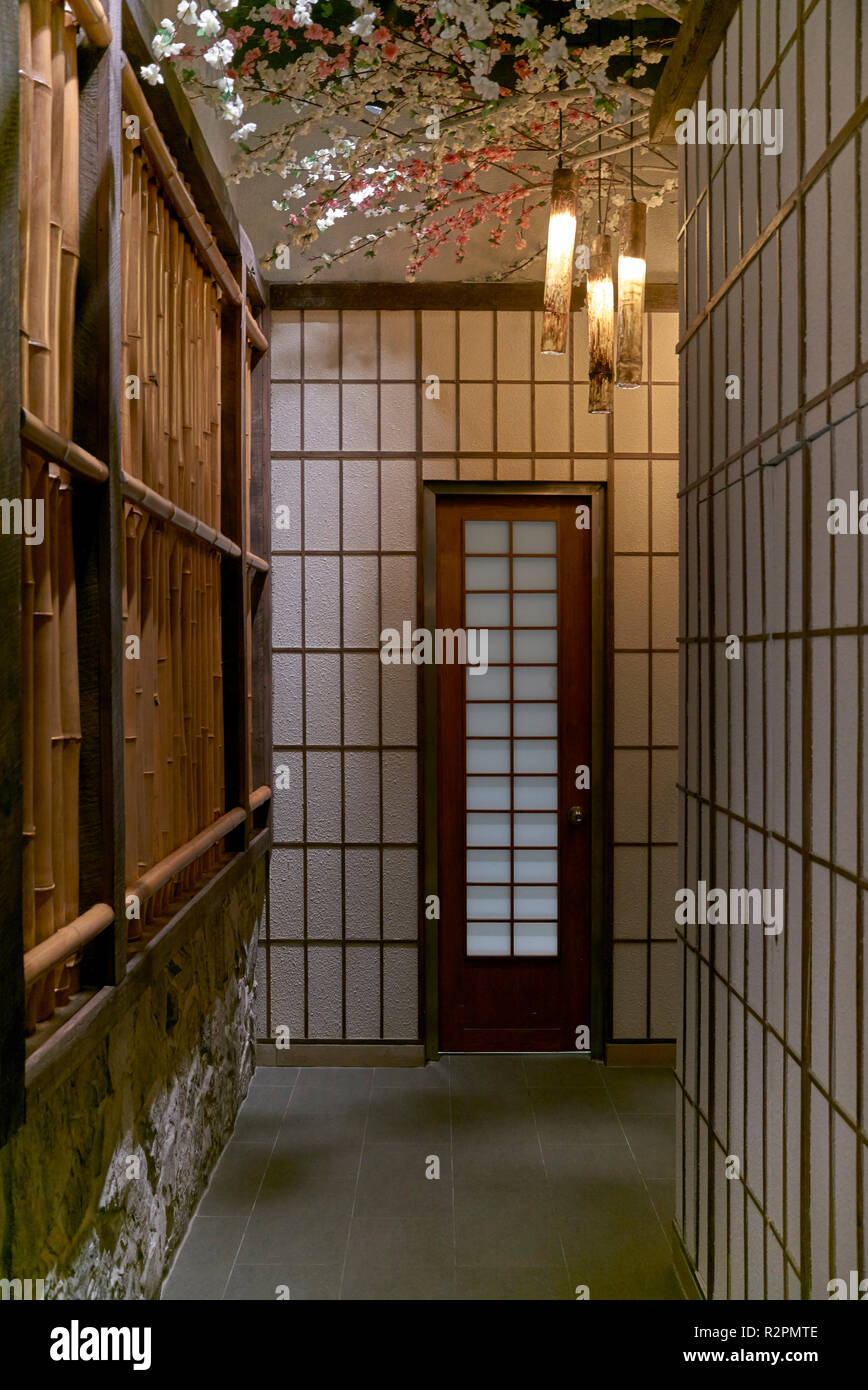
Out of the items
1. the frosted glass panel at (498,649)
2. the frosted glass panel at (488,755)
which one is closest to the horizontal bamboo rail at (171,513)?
the frosted glass panel at (498,649)

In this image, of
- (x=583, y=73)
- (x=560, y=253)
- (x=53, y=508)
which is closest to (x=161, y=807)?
(x=53, y=508)

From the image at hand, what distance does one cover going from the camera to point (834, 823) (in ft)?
5.02

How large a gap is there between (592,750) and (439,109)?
2436 mm

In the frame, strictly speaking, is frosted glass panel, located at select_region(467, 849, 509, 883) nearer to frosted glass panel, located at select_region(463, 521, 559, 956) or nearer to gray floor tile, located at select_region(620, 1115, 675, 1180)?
frosted glass panel, located at select_region(463, 521, 559, 956)

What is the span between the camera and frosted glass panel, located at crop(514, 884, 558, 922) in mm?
3945

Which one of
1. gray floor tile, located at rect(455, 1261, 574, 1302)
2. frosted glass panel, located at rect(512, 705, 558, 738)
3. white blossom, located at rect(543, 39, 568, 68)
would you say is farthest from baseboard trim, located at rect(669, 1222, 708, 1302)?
white blossom, located at rect(543, 39, 568, 68)

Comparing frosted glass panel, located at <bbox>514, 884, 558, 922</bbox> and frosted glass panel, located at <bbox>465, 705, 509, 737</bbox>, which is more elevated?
frosted glass panel, located at <bbox>465, 705, 509, 737</bbox>

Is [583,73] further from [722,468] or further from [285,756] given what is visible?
[285,756]

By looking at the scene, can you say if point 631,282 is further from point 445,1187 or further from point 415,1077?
point 415,1077

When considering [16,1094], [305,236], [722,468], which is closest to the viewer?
[16,1094]

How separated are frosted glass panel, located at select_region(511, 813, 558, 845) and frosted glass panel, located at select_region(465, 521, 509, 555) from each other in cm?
115

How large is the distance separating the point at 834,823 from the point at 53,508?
1.47 m

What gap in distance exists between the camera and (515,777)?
3.95 metres
